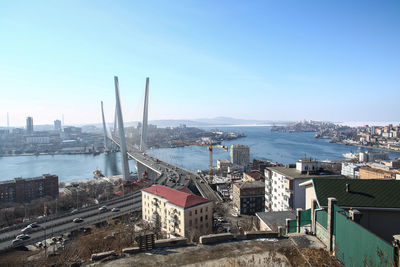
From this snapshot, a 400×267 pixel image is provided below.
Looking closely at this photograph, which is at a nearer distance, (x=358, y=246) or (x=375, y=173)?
(x=358, y=246)

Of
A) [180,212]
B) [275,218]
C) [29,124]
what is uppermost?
[29,124]

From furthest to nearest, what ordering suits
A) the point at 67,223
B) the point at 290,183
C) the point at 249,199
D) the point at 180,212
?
1. the point at 249,199
2. the point at 67,223
3. the point at 180,212
4. the point at 290,183

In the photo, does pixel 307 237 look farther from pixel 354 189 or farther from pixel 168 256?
pixel 168 256

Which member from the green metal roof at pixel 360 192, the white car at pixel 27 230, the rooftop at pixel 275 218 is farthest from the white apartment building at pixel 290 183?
the white car at pixel 27 230

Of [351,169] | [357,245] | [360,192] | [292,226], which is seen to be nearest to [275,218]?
[292,226]

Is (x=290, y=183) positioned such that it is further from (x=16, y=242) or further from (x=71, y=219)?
(x=16, y=242)

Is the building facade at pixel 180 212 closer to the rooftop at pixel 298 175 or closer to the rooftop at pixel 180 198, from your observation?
the rooftop at pixel 180 198

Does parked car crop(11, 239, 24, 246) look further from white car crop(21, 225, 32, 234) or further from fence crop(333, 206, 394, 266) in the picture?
fence crop(333, 206, 394, 266)
